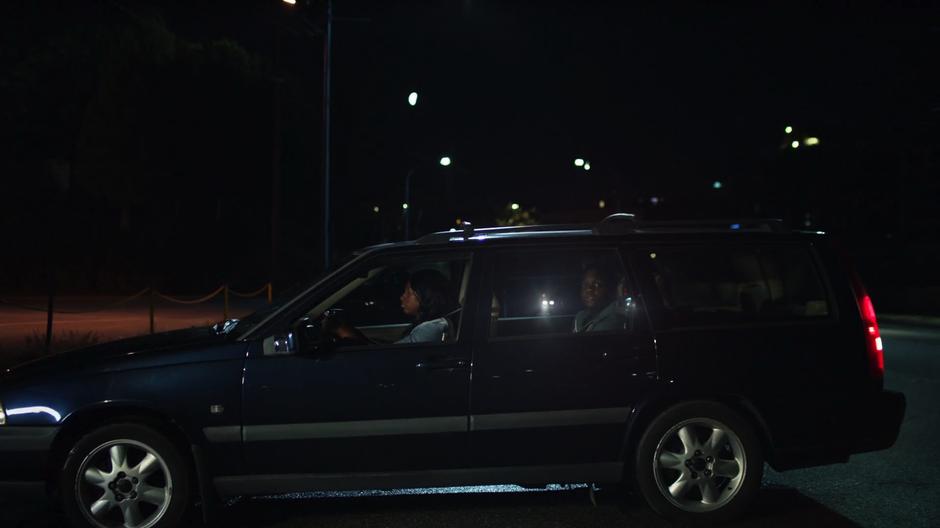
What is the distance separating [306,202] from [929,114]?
29.6 meters

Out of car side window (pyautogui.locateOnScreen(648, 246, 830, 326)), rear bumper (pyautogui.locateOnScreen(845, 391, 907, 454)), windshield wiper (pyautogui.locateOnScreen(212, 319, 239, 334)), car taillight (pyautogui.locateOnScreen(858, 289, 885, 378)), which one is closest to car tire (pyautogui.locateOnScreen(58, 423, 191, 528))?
windshield wiper (pyautogui.locateOnScreen(212, 319, 239, 334))

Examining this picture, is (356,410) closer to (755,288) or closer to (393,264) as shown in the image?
(393,264)

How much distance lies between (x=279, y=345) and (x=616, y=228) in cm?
216

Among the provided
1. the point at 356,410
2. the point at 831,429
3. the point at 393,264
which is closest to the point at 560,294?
the point at 393,264

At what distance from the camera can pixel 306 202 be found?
47.5 meters

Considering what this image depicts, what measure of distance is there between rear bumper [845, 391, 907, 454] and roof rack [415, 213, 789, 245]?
1.20m

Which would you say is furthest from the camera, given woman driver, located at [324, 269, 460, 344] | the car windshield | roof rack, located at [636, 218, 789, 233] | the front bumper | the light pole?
the light pole

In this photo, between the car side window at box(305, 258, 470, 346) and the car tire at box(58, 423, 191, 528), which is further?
the car side window at box(305, 258, 470, 346)

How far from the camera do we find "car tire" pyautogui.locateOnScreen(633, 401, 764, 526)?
212 inches

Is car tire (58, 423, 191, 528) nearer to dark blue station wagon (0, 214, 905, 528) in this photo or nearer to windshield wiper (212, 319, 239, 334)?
dark blue station wagon (0, 214, 905, 528)

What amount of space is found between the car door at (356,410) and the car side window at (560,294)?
1.63ft

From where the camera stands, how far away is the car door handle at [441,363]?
17.1ft

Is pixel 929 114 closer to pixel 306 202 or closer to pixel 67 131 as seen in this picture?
pixel 306 202

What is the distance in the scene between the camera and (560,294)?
23.3 feet
